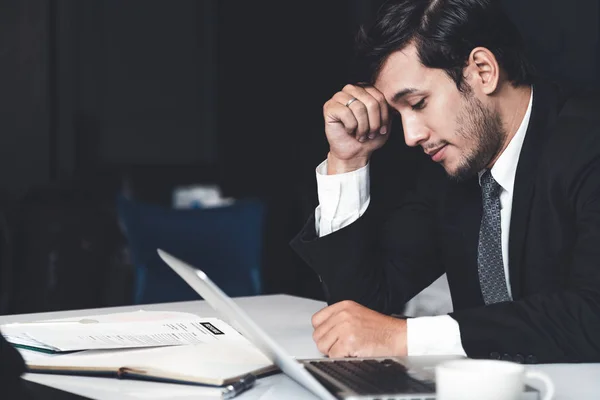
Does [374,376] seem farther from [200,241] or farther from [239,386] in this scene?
[200,241]

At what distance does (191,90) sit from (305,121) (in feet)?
3.18

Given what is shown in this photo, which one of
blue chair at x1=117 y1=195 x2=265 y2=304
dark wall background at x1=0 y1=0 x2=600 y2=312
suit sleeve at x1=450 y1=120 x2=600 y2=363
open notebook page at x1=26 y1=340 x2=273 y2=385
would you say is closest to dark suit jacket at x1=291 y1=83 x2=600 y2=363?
suit sleeve at x1=450 y1=120 x2=600 y2=363

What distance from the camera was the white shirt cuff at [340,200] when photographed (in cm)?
188

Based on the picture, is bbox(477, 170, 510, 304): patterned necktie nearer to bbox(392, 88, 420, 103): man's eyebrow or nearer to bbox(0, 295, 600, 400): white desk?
bbox(392, 88, 420, 103): man's eyebrow

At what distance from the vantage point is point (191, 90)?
557 centimetres

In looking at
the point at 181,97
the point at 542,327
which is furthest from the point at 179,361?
the point at 181,97

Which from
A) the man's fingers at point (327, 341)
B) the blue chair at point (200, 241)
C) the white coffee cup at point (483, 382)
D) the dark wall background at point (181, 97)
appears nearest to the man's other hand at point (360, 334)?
the man's fingers at point (327, 341)

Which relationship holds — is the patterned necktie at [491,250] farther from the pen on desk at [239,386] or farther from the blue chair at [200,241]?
the blue chair at [200,241]

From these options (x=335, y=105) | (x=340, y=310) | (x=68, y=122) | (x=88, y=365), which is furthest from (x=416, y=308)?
(x=68, y=122)

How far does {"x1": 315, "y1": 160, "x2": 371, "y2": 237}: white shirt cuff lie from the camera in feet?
6.16

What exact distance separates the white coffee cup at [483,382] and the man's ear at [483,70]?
942 mm

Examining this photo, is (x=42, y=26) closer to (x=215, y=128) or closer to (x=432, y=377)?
(x=215, y=128)

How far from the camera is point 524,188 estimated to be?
164 centimetres

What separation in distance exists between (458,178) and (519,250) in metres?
0.23
